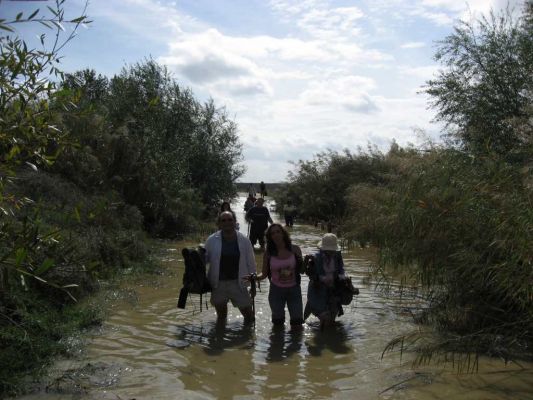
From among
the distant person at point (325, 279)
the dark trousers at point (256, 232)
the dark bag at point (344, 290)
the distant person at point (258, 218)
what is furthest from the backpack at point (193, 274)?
the dark trousers at point (256, 232)

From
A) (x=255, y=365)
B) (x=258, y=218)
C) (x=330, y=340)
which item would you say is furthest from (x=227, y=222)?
(x=258, y=218)

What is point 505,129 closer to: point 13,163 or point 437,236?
point 437,236

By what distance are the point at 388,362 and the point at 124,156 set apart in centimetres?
1434

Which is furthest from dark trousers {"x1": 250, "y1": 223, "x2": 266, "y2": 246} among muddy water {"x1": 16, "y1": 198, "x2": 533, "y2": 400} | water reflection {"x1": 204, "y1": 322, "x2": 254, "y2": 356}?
water reflection {"x1": 204, "y1": 322, "x2": 254, "y2": 356}

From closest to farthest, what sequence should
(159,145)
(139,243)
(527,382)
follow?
(527,382)
(139,243)
(159,145)

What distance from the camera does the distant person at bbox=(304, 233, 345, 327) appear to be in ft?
28.1

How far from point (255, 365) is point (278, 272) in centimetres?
188

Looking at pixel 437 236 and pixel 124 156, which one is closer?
pixel 437 236

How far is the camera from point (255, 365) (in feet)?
22.8

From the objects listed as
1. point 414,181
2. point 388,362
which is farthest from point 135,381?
point 414,181

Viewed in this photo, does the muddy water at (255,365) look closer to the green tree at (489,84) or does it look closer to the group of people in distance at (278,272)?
the group of people in distance at (278,272)

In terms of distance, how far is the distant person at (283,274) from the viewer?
337 inches

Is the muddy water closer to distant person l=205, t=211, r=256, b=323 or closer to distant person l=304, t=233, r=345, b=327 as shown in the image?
distant person l=304, t=233, r=345, b=327

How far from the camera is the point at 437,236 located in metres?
7.44
